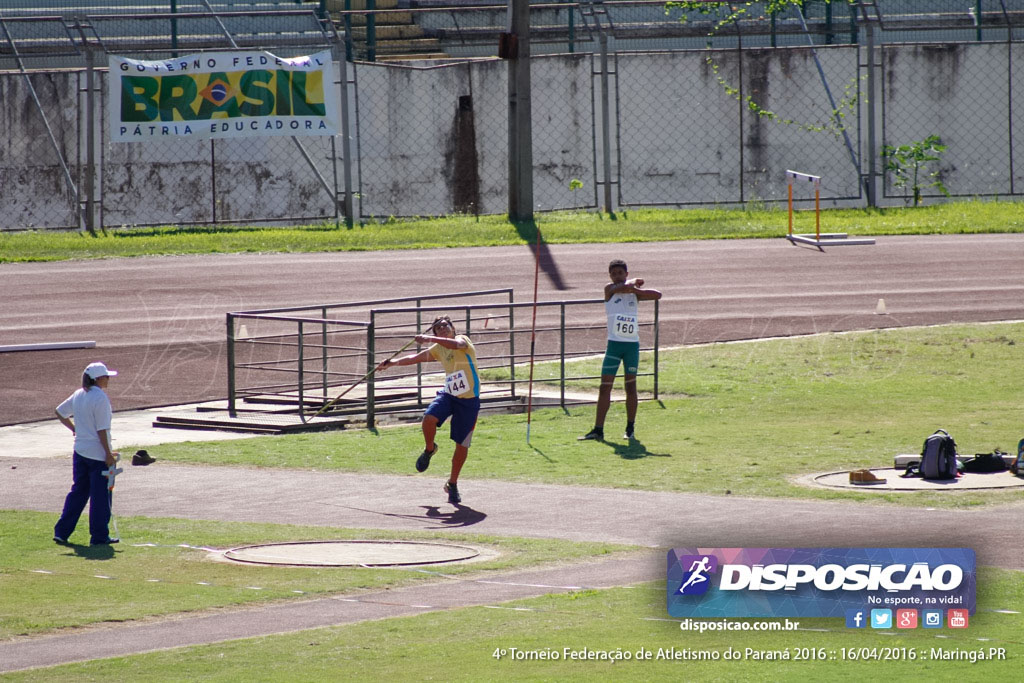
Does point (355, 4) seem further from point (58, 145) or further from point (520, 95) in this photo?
point (520, 95)

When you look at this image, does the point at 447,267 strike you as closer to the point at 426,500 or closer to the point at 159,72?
the point at 159,72

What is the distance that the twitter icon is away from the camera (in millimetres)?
9320

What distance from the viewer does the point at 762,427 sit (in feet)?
61.5

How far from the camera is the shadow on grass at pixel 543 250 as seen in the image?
89.5ft

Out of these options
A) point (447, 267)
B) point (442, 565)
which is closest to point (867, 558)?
point (442, 565)

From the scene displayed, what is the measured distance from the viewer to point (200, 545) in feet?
41.9

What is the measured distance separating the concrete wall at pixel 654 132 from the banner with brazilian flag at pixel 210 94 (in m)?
1.26

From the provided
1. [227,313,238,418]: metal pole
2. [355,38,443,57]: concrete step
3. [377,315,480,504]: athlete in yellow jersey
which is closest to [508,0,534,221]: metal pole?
[355,38,443,57]: concrete step

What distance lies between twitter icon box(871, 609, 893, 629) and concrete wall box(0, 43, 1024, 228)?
78.9 ft
